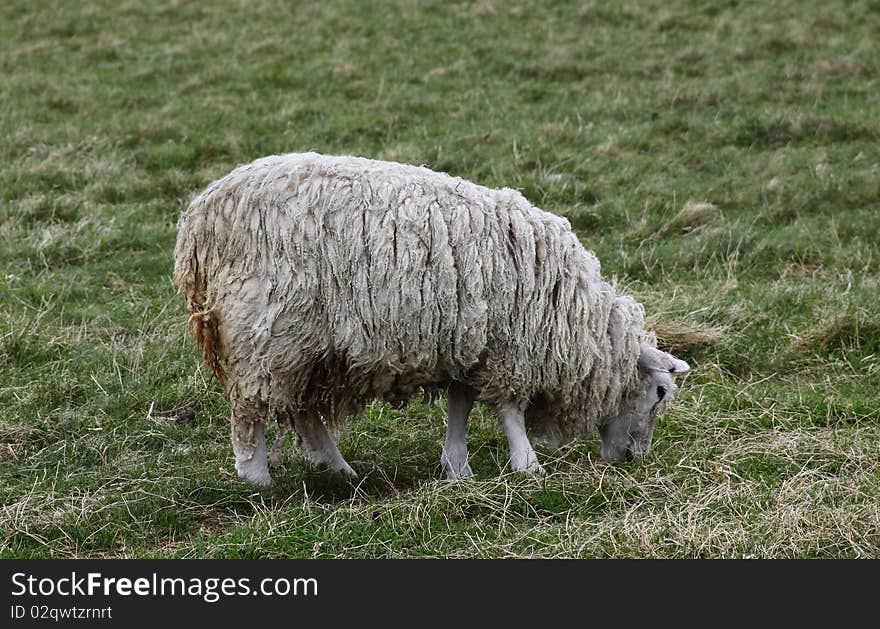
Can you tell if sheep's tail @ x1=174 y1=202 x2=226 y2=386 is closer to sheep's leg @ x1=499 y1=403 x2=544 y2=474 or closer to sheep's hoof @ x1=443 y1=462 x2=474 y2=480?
sheep's hoof @ x1=443 y1=462 x2=474 y2=480

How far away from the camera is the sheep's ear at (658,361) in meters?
5.93

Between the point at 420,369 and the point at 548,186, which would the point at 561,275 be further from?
the point at 548,186

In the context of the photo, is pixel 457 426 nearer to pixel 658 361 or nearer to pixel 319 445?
pixel 319 445

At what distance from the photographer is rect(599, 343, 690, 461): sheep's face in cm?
598

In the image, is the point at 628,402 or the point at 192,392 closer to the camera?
the point at 628,402

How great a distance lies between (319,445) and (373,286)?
113 cm

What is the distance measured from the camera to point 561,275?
559 centimetres

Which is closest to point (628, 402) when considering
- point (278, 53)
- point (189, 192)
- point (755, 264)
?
point (755, 264)

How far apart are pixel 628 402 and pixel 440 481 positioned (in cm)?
129

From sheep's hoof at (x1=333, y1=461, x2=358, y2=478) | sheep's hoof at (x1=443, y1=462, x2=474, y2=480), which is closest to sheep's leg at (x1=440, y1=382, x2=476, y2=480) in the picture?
sheep's hoof at (x1=443, y1=462, x2=474, y2=480)

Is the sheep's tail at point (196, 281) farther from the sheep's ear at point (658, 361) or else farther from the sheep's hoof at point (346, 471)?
the sheep's ear at point (658, 361)

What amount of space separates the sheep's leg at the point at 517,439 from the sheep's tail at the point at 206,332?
59.0 inches

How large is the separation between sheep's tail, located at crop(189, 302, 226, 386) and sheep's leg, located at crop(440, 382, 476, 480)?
1243mm

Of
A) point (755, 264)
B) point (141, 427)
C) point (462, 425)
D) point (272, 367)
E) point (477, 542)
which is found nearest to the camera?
point (477, 542)
